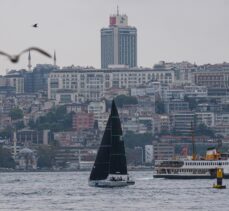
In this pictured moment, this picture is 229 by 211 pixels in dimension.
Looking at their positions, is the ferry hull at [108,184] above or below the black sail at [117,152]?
below

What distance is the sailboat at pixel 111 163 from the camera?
3677 inches

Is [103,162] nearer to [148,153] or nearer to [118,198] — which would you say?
[118,198]

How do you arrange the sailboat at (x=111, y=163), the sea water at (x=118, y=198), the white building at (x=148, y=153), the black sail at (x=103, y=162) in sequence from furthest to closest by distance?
1. the white building at (x=148, y=153)
2. the black sail at (x=103, y=162)
3. the sailboat at (x=111, y=163)
4. the sea water at (x=118, y=198)

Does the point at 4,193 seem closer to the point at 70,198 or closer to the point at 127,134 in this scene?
the point at 70,198

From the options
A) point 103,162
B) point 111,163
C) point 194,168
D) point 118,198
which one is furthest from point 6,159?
point 118,198

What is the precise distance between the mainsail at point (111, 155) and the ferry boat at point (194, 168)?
19078mm

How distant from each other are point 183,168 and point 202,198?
35566 millimetres

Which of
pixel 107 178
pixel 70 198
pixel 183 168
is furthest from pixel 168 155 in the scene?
pixel 70 198

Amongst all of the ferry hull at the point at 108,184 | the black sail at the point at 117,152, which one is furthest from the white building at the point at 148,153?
the ferry hull at the point at 108,184

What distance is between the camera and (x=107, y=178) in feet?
307

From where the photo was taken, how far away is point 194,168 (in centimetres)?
11669

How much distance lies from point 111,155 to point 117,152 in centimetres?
35

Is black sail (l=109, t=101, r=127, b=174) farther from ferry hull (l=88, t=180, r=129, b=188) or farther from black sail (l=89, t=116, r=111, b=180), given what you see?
ferry hull (l=88, t=180, r=129, b=188)

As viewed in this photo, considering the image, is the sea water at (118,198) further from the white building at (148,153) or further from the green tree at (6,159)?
the white building at (148,153)
